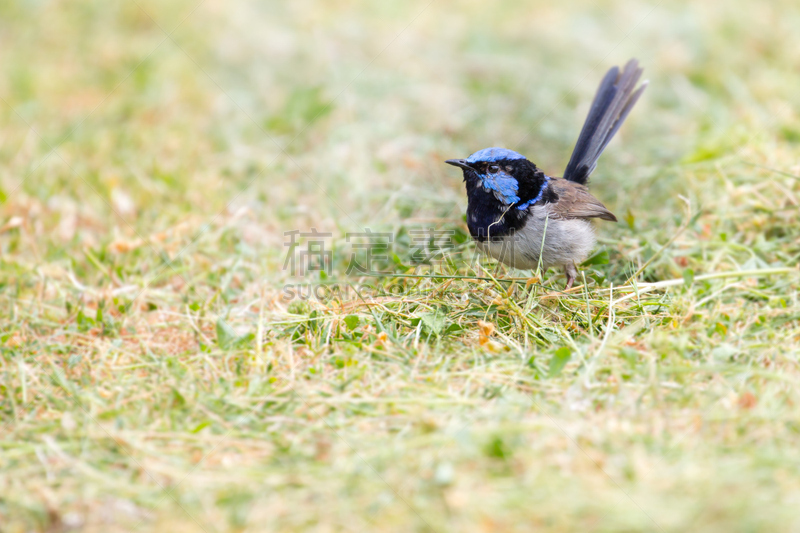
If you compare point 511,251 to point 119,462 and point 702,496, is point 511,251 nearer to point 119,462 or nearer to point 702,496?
point 702,496

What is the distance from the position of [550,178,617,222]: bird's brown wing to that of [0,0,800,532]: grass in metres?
0.28

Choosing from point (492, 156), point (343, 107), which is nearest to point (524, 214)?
point (492, 156)

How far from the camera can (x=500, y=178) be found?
4066 millimetres

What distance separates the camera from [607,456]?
2561 millimetres

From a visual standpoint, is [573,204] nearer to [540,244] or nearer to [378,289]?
[540,244]

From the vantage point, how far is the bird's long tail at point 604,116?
4.59 meters

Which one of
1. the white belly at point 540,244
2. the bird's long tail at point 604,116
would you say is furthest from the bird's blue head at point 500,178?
the bird's long tail at point 604,116

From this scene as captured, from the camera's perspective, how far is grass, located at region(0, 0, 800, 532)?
250cm

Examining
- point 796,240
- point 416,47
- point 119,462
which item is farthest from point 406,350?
point 416,47

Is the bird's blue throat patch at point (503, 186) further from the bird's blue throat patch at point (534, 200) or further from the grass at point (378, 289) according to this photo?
the grass at point (378, 289)

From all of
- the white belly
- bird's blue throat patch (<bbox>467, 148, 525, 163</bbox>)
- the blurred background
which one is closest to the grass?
the blurred background

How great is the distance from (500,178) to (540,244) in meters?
0.46

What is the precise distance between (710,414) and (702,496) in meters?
0.53

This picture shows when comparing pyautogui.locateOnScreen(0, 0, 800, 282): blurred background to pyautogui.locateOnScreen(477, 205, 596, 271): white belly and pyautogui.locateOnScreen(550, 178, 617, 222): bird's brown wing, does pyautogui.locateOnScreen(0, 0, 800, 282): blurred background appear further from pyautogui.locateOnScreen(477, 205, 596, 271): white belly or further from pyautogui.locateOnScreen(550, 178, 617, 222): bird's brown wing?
pyautogui.locateOnScreen(477, 205, 596, 271): white belly
